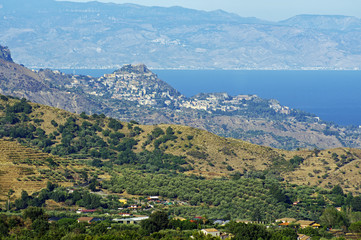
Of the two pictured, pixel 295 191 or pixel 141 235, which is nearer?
pixel 141 235

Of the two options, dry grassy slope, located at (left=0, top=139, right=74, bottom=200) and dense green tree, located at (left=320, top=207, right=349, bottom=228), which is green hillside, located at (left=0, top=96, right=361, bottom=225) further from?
dense green tree, located at (left=320, top=207, right=349, bottom=228)

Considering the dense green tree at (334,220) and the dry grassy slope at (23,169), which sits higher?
the dry grassy slope at (23,169)

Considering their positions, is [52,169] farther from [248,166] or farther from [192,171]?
[248,166]

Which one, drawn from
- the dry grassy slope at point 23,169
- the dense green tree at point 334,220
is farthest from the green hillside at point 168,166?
the dense green tree at point 334,220

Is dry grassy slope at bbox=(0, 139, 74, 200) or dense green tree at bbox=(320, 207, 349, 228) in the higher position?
dry grassy slope at bbox=(0, 139, 74, 200)

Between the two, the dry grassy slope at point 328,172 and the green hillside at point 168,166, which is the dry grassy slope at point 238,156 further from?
the green hillside at point 168,166

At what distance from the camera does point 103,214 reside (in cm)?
8350

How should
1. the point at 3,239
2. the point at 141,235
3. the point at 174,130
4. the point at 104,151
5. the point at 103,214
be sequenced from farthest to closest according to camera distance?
the point at 174,130, the point at 104,151, the point at 103,214, the point at 141,235, the point at 3,239

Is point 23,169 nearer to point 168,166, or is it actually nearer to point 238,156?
point 168,166

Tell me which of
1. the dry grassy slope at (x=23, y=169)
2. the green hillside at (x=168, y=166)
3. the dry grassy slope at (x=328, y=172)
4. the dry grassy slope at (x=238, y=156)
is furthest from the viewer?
the dry grassy slope at (x=238, y=156)

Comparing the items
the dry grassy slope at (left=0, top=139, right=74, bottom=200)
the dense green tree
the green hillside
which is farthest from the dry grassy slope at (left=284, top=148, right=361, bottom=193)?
the dry grassy slope at (left=0, top=139, right=74, bottom=200)

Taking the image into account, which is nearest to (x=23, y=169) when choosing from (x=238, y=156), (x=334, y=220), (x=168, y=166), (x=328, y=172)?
(x=168, y=166)

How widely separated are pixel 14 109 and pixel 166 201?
60.3 meters

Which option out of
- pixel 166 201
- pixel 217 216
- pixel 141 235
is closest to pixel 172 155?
pixel 166 201
